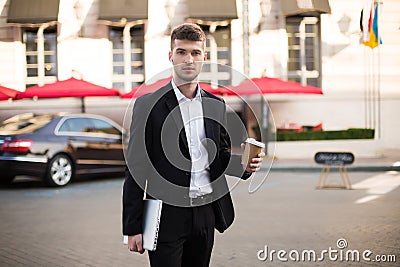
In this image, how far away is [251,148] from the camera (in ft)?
10.7

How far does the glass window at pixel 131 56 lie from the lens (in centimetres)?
2061

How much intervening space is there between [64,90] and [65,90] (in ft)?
0.09

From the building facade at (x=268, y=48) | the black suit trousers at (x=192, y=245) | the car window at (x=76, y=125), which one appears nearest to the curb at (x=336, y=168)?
the building facade at (x=268, y=48)

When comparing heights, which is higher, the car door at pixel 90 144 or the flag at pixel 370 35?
the flag at pixel 370 35

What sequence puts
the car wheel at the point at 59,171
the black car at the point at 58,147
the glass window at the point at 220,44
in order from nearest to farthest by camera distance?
the black car at the point at 58,147
the car wheel at the point at 59,171
the glass window at the point at 220,44

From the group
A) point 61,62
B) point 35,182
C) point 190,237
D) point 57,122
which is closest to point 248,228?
point 190,237

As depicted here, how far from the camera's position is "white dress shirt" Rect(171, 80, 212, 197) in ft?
10.7

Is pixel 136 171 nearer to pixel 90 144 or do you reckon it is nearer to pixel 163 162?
pixel 163 162

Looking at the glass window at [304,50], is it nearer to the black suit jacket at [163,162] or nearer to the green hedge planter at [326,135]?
the green hedge planter at [326,135]

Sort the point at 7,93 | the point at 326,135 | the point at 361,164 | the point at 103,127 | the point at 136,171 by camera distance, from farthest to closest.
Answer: the point at 326,135 → the point at 7,93 → the point at 361,164 → the point at 103,127 → the point at 136,171

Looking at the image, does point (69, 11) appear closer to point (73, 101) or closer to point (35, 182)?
point (73, 101)

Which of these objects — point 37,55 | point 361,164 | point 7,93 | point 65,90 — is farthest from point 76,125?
point 361,164

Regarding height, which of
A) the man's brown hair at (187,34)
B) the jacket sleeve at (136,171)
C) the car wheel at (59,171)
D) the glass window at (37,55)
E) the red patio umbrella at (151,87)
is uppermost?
the glass window at (37,55)

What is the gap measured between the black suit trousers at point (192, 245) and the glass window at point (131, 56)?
17439 millimetres
